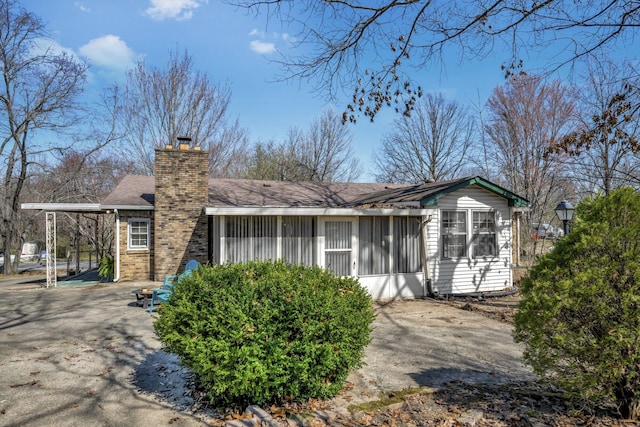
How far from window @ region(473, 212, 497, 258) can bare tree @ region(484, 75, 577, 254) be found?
9.88m

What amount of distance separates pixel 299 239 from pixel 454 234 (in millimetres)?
4465

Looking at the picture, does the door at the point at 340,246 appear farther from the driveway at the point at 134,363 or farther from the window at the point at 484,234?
the window at the point at 484,234

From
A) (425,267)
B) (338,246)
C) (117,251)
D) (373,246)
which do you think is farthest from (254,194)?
(425,267)

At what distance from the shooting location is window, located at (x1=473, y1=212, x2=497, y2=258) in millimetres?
11250

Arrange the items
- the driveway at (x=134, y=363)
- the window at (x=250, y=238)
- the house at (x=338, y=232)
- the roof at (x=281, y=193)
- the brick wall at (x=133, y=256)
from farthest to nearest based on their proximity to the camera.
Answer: the roof at (x=281, y=193)
the brick wall at (x=133, y=256)
the house at (x=338, y=232)
the window at (x=250, y=238)
the driveway at (x=134, y=363)

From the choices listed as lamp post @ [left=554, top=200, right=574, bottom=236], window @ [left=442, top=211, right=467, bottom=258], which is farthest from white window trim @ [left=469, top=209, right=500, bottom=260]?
lamp post @ [left=554, top=200, right=574, bottom=236]

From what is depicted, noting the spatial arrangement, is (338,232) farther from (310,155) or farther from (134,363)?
(310,155)

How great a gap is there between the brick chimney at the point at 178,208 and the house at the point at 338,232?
0.03m

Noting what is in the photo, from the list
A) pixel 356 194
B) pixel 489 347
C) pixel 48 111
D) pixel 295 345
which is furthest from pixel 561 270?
pixel 48 111

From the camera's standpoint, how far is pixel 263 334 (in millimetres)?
3514

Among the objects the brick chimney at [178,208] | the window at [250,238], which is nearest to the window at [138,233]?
the brick chimney at [178,208]

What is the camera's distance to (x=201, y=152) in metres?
12.8

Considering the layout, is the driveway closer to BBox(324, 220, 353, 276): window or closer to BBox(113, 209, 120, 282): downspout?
BBox(324, 220, 353, 276): window

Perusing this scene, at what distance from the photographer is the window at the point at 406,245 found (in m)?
10.6
